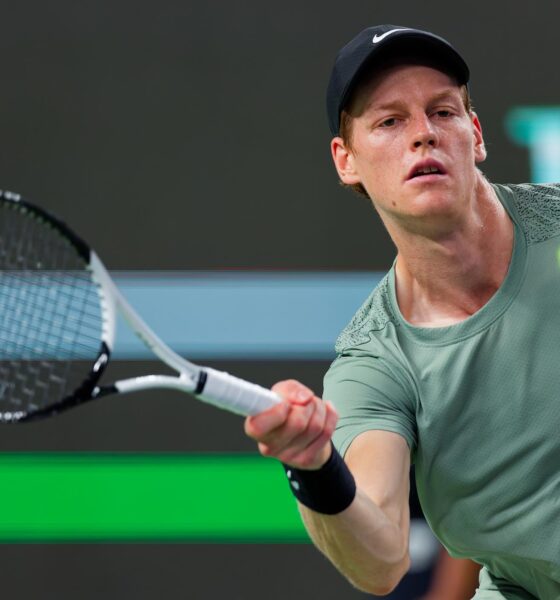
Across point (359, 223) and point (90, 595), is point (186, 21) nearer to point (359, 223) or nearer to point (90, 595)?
point (359, 223)

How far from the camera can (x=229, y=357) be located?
3.28 meters

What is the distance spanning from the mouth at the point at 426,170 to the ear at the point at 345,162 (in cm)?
20

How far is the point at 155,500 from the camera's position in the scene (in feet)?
10.8

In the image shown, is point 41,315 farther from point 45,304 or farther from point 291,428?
point 291,428

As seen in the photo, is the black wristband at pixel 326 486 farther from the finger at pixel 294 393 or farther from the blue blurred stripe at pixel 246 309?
the blue blurred stripe at pixel 246 309

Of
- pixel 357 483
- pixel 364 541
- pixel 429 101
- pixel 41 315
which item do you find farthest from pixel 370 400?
pixel 41 315

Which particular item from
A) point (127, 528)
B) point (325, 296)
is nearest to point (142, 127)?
point (325, 296)

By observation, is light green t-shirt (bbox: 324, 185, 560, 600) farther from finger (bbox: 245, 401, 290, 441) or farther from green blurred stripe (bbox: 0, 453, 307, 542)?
green blurred stripe (bbox: 0, 453, 307, 542)

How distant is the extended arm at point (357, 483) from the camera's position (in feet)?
4.74

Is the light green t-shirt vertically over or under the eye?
under

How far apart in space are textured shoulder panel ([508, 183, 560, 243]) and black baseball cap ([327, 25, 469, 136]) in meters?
0.23

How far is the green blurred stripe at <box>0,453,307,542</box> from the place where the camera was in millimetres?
3283

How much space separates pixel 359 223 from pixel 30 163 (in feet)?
3.33

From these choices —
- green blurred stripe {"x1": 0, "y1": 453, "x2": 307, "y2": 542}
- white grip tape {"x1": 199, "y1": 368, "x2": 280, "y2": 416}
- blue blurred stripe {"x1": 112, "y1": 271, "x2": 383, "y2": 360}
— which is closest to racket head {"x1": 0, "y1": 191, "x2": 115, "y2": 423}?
blue blurred stripe {"x1": 112, "y1": 271, "x2": 383, "y2": 360}
